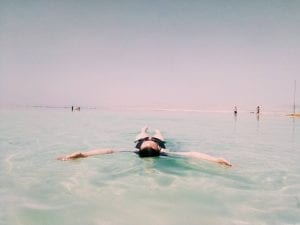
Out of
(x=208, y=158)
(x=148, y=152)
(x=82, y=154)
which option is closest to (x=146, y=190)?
(x=148, y=152)

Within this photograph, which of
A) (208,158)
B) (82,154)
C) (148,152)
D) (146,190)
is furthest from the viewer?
(82,154)

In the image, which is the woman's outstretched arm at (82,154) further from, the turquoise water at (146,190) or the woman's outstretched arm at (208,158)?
the woman's outstretched arm at (208,158)

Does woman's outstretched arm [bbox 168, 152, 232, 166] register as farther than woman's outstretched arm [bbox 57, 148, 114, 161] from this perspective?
No

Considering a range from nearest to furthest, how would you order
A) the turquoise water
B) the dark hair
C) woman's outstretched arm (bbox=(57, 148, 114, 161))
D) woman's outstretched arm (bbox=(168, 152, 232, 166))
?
the turquoise water → woman's outstretched arm (bbox=(168, 152, 232, 166)) → woman's outstretched arm (bbox=(57, 148, 114, 161)) → the dark hair

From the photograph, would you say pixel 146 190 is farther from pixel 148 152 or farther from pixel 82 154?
pixel 82 154

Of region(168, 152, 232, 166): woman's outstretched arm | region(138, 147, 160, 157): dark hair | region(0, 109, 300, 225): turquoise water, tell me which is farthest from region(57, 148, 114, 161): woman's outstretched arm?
region(168, 152, 232, 166): woman's outstretched arm

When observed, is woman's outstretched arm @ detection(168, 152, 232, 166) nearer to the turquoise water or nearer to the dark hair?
the turquoise water

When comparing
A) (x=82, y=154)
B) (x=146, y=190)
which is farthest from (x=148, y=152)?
(x=146, y=190)

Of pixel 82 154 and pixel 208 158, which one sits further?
pixel 82 154

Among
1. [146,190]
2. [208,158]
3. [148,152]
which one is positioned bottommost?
[146,190]

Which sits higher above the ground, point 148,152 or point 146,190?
point 148,152

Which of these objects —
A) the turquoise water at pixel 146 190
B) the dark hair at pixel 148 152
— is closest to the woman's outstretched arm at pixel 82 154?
the turquoise water at pixel 146 190

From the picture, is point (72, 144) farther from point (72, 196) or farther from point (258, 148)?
point (258, 148)

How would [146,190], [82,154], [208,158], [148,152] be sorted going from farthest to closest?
1. [82,154]
2. [148,152]
3. [208,158]
4. [146,190]
